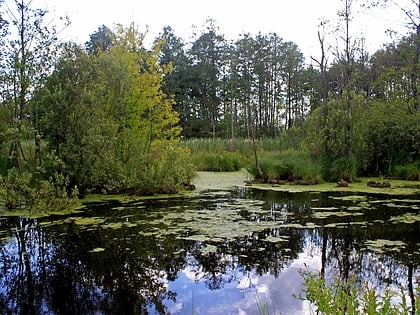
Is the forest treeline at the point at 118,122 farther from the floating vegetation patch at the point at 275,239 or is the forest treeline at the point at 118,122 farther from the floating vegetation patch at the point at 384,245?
the floating vegetation patch at the point at 384,245

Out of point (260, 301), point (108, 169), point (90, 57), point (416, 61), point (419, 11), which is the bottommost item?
point (260, 301)

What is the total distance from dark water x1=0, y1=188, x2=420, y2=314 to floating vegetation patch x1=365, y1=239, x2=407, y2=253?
11 millimetres

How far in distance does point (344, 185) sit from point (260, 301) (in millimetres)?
7284

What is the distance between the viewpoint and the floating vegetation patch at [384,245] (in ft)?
14.5

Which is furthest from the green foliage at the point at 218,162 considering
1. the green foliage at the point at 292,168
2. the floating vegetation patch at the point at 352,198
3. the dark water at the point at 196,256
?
the dark water at the point at 196,256

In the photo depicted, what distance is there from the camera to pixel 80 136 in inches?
309

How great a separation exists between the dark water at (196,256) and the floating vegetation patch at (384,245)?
0.04 ft

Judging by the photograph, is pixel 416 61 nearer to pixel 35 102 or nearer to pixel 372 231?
pixel 372 231

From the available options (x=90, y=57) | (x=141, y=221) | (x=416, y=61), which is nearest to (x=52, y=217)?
(x=141, y=221)

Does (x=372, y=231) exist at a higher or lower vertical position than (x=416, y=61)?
lower

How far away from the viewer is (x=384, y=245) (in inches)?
181

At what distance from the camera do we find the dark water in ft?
10.7

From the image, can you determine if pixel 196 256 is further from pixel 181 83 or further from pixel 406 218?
pixel 181 83

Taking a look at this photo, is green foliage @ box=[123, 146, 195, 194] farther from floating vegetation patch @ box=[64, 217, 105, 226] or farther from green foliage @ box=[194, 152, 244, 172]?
green foliage @ box=[194, 152, 244, 172]
